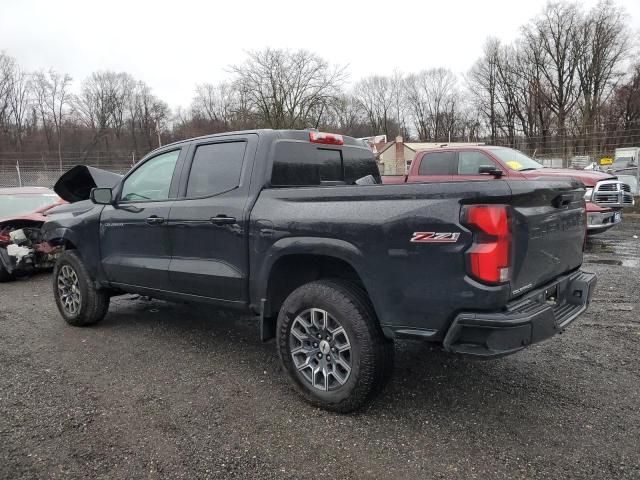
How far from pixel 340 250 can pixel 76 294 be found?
358cm

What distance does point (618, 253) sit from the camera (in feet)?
28.8

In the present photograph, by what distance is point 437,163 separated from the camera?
957 centimetres

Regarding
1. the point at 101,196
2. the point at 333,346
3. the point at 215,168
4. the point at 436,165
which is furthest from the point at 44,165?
the point at 333,346

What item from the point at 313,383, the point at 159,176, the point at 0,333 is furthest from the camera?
the point at 0,333

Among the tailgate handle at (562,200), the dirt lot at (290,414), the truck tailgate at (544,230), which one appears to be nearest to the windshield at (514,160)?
the dirt lot at (290,414)

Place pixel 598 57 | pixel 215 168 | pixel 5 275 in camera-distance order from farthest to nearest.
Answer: pixel 598 57
pixel 5 275
pixel 215 168

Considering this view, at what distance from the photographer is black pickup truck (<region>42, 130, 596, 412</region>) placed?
2.64 metres

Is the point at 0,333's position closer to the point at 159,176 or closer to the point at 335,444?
the point at 159,176

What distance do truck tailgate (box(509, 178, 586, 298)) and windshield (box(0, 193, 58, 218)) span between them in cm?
870

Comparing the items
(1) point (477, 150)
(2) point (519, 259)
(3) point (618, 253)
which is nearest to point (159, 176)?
(2) point (519, 259)

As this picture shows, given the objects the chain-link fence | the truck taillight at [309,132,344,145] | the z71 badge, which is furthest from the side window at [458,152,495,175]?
the chain-link fence

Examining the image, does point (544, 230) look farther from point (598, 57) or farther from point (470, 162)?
point (598, 57)

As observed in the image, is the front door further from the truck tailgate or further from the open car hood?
the truck tailgate

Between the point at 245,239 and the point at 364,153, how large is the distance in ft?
5.50
